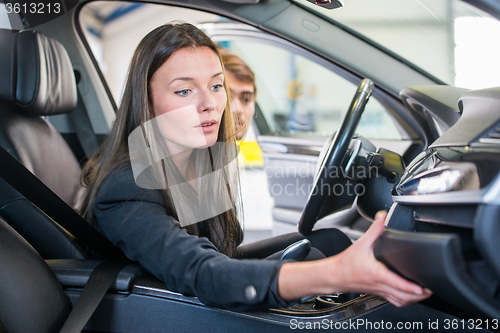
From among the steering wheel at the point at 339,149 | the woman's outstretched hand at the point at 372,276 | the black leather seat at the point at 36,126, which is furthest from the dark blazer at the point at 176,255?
the steering wheel at the point at 339,149

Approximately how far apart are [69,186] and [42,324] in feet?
1.93

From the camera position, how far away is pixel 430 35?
4.50ft

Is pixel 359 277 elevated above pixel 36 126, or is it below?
above

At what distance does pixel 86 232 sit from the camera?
2.80 ft

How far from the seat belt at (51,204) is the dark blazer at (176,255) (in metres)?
0.09

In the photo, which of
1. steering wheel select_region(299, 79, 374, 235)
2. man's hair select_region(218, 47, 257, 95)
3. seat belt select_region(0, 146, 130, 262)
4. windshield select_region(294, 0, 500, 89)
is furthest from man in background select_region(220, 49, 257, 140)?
seat belt select_region(0, 146, 130, 262)

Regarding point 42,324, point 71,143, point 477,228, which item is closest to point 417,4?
point 477,228

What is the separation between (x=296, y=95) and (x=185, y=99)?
8.04ft

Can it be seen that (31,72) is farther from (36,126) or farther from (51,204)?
(51,204)

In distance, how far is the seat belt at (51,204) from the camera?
2.61 ft

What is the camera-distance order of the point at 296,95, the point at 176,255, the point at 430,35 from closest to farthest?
the point at 176,255 → the point at 430,35 → the point at 296,95

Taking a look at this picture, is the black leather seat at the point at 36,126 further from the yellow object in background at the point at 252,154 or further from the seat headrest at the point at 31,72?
the yellow object in background at the point at 252,154

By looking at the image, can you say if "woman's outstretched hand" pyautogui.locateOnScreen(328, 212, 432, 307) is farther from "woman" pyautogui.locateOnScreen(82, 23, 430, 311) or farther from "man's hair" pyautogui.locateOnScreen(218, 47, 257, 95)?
"man's hair" pyautogui.locateOnScreen(218, 47, 257, 95)

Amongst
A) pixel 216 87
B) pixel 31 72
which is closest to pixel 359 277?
pixel 216 87
